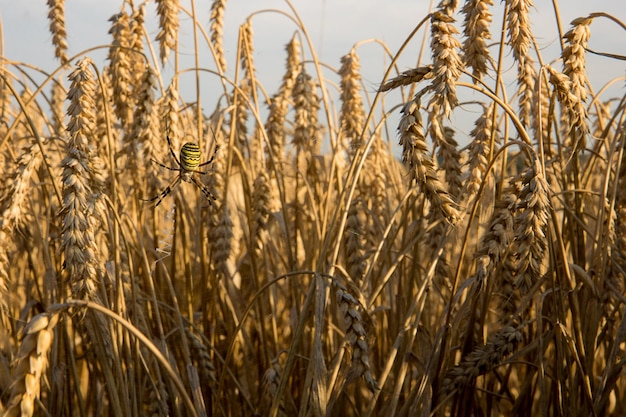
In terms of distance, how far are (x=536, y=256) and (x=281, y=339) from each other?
147 cm

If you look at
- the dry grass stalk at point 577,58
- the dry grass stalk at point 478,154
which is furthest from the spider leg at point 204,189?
the dry grass stalk at point 577,58

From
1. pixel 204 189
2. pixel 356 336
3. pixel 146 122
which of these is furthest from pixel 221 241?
pixel 356 336

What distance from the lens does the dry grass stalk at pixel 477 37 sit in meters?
1.94

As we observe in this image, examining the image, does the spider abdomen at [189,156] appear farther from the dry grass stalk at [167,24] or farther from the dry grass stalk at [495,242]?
the dry grass stalk at [495,242]

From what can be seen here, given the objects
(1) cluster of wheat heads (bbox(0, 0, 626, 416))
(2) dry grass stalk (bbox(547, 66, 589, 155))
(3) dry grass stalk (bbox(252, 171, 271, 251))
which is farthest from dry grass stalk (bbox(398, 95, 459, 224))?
(3) dry grass stalk (bbox(252, 171, 271, 251))

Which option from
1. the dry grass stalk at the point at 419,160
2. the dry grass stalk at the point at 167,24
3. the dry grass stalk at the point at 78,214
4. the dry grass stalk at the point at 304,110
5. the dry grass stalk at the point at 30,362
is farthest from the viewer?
the dry grass stalk at the point at 304,110

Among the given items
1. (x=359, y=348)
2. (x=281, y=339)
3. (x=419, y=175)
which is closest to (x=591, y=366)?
(x=359, y=348)

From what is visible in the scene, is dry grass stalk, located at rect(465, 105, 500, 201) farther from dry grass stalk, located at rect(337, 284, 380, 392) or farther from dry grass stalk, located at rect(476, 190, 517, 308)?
dry grass stalk, located at rect(337, 284, 380, 392)

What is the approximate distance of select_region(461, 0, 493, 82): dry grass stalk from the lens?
1.94 m

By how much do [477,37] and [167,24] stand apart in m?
1.27

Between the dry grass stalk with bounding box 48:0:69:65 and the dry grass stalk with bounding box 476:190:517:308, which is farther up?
the dry grass stalk with bounding box 48:0:69:65

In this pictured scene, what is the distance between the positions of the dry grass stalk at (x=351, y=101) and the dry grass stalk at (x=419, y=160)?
1344 mm

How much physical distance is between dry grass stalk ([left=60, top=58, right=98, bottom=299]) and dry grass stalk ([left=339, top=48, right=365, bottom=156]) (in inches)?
50.3

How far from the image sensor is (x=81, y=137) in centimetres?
172
